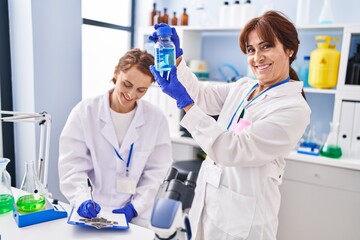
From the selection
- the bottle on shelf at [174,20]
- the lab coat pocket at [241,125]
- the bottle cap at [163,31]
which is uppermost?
the bottle on shelf at [174,20]

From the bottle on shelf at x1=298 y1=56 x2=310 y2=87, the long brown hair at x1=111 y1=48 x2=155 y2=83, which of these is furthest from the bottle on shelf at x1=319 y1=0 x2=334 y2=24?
the long brown hair at x1=111 y1=48 x2=155 y2=83

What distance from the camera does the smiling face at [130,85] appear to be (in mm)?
1638

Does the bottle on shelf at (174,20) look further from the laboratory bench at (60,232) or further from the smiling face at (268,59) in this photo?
the laboratory bench at (60,232)

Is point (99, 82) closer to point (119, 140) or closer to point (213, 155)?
point (119, 140)

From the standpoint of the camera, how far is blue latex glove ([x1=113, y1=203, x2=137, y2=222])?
1541 mm

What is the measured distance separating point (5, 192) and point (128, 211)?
541 millimetres

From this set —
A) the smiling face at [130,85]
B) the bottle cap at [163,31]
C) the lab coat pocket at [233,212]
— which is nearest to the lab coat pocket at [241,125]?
the lab coat pocket at [233,212]

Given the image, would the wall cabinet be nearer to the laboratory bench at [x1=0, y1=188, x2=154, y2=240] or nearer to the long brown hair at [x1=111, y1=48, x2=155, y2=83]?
the long brown hair at [x1=111, y1=48, x2=155, y2=83]

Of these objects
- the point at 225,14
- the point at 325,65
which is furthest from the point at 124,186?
the point at 225,14

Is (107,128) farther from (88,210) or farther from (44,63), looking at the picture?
(44,63)

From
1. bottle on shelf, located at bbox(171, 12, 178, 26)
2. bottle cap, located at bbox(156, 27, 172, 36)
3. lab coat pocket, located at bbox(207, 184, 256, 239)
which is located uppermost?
bottle on shelf, located at bbox(171, 12, 178, 26)

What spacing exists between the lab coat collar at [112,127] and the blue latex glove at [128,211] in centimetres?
27

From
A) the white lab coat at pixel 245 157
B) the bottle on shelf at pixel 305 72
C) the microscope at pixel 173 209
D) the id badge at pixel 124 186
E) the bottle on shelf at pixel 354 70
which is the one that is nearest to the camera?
the microscope at pixel 173 209

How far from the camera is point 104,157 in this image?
1.67 m
